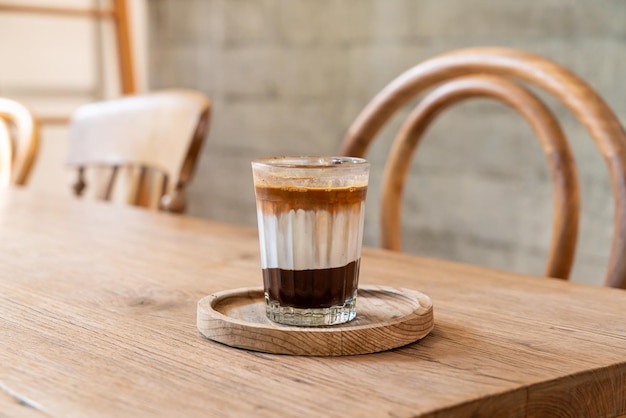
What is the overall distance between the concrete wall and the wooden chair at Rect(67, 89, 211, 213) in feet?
3.33

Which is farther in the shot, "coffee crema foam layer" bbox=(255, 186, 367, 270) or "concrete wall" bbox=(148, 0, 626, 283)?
"concrete wall" bbox=(148, 0, 626, 283)

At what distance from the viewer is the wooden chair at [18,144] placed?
5.51 ft

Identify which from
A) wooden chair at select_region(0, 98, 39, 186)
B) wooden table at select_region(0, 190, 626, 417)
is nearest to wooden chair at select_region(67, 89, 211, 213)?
wooden chair at select_region(0, 98, 39, 186)

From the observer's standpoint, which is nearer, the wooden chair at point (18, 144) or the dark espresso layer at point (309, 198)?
the dark espresso layer at point (309, 198)

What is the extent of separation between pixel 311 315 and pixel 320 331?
4cm

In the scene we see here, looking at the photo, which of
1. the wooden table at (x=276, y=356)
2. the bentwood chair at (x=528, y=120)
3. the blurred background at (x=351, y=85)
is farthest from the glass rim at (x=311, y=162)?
the blurred background at (x=351, y=85)

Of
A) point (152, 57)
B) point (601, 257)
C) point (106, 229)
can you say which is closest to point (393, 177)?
point (106, 229)

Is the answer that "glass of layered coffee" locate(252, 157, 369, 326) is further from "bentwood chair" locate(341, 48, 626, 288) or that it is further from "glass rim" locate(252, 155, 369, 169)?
"bentwood chair" locate(341, 48, 626, 288)

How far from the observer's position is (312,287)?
1.72ft

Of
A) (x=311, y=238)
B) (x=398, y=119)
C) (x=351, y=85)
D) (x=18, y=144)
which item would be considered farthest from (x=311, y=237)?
(x=351, y=85)

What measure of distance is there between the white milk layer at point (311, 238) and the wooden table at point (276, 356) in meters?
0.07

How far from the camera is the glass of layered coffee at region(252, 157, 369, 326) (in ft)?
1.72

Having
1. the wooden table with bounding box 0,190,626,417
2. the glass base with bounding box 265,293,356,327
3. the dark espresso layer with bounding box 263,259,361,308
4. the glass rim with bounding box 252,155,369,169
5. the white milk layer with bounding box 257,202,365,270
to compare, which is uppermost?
the glass rim with bounding box 252,155,369,169

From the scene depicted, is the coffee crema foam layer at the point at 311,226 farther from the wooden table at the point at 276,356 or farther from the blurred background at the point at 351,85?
the blurred background at the point at 351,85
